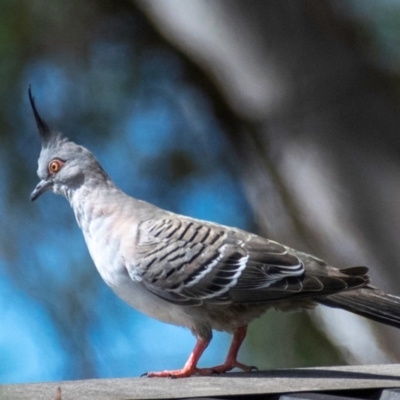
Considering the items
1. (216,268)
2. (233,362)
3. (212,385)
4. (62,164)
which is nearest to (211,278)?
(216,268)

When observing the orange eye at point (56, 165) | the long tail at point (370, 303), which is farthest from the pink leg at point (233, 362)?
the orange eye at point (56, 165)

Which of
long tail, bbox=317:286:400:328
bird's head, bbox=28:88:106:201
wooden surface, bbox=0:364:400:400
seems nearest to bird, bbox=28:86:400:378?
long tail, bbox=317:286:400:328

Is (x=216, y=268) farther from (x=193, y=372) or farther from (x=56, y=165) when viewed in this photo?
(x=56, y=165)

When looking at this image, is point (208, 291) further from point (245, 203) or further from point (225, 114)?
point (245, 203)

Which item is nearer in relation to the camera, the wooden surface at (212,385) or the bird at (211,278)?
the wooden surface at (212,385)

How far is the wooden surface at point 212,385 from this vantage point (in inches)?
101

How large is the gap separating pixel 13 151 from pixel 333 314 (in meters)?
3.08

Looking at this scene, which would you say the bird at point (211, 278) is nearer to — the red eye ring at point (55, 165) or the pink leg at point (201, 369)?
the pink leg at point (201, 369)

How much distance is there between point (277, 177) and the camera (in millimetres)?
6668

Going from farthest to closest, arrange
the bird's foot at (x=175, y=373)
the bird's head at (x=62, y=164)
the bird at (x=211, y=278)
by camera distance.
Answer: the bird's head at (x=62, y=164)
the bird at (x=211, y=278)
the bird's foot at (x=175, y=373)

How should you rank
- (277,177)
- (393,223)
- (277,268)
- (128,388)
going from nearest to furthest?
1. (128,388)
2. (277,268)
3. (393,223)
4. (277,177)

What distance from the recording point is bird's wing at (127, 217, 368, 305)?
3.30m

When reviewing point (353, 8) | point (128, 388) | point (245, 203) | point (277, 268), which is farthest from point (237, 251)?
point (245, 203)

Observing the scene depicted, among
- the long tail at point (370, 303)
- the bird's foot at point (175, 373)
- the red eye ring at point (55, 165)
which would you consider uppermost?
the red eye ring at point (55, 165)
